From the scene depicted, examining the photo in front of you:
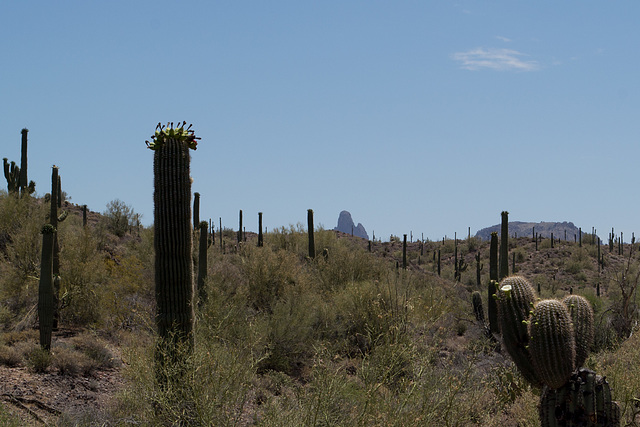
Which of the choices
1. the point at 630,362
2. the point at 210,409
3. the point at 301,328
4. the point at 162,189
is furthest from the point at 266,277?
the point at 210,409

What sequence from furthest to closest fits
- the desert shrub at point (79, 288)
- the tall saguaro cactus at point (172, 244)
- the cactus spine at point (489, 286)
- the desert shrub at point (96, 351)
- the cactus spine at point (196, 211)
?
1. the cactus spine at point (196, 211)
2. the cactus spine at point (489, 286)
3. the desert shrub at point (79, 288)
4. the desert shrub at point (96, 351)
5. the tall saguaro cactus at point (172, 244)

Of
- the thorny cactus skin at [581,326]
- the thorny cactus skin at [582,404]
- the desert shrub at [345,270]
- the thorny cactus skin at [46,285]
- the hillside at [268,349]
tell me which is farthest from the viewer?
the desert shrub at [345,270]

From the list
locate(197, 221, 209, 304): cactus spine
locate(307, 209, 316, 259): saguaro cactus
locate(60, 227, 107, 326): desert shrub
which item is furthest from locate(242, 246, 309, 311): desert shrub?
locate(307, 209, 316, 259): saguaro cactus

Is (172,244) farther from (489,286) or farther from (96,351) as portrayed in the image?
(489,286)

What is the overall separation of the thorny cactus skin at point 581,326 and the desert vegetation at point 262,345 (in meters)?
0.07

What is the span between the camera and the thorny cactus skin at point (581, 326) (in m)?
7.11

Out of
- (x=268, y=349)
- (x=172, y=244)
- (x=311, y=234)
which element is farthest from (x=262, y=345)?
(x=311, y=234)

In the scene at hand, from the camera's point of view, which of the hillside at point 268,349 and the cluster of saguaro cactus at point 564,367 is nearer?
the cluster of saguaro cactus at point 564,367

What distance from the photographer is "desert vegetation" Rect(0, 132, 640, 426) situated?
26.0ft

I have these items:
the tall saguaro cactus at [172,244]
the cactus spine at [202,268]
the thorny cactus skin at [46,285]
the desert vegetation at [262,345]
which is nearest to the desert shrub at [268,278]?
the desert vegetation at [262,345]

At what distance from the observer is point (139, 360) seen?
9352mm

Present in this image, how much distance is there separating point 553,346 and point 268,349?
8.65 m

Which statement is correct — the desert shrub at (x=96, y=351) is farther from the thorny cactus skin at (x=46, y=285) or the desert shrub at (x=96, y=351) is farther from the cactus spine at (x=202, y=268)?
the cactus spine at (x=202, y=268)

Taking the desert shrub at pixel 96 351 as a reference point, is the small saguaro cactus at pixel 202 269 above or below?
above
